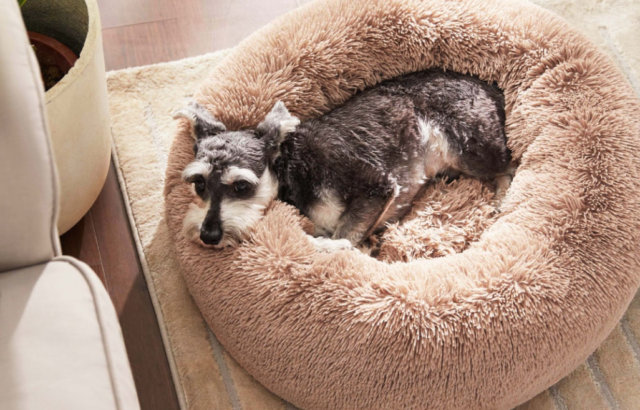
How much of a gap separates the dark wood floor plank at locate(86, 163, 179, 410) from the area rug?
0.11 feet

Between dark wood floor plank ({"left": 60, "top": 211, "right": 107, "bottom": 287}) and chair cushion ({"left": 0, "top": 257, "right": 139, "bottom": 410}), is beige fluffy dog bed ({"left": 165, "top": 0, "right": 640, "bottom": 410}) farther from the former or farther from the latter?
chair cushion ({"left": 0, "top": 257, "right": 139, "bottom": 410})

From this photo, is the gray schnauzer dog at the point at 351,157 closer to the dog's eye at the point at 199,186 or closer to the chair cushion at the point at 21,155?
the dog's eye at the point at 199,186

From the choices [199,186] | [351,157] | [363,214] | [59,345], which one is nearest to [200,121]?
[199,186]

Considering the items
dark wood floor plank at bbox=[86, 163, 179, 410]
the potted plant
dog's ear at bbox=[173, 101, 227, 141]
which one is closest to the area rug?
dark wood floor plank at bbox=[86, 163, 179, 410]

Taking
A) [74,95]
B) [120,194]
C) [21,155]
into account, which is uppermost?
[21,155]

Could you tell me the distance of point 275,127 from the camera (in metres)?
1.96

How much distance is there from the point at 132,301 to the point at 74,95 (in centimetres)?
76

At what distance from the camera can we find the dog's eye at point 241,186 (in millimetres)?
1897

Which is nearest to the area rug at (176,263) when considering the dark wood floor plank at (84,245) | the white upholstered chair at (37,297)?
the dark wood floor plank at (84,245)

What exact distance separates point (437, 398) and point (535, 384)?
11.8 inches

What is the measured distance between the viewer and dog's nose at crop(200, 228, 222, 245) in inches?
73.1

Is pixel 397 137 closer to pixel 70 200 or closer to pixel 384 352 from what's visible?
pixel 384 352

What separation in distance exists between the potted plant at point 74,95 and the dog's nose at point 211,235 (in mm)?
478

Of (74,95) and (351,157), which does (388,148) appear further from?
(74,95)
